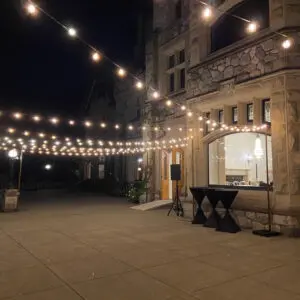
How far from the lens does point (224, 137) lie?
29.5 ft

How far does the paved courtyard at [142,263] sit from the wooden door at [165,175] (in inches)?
175

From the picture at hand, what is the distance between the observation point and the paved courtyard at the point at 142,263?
355cm

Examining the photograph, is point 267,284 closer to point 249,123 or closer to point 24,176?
point 249,123

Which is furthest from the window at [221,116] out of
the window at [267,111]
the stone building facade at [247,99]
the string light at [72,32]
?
the string light at [72,32]

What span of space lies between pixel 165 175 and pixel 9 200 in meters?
5.58

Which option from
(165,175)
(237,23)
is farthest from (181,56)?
(165,175)

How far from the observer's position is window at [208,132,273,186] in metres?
8.16

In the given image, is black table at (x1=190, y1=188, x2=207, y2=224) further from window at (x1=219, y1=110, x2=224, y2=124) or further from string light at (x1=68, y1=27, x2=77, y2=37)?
string light at (x1=68, y1=27, x2=77, y2=37)

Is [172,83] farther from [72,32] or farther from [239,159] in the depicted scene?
[72,32]

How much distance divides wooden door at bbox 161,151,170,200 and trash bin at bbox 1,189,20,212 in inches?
206

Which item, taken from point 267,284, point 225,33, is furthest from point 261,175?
point 267,284

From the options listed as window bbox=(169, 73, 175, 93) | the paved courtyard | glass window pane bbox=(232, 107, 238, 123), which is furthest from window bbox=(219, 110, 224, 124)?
window bbox=(169, 73, 175, 93)

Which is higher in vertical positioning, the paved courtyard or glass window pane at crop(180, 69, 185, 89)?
glass window pane at crop(180, 69, 185, 89)

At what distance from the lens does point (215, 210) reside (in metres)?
7.75
